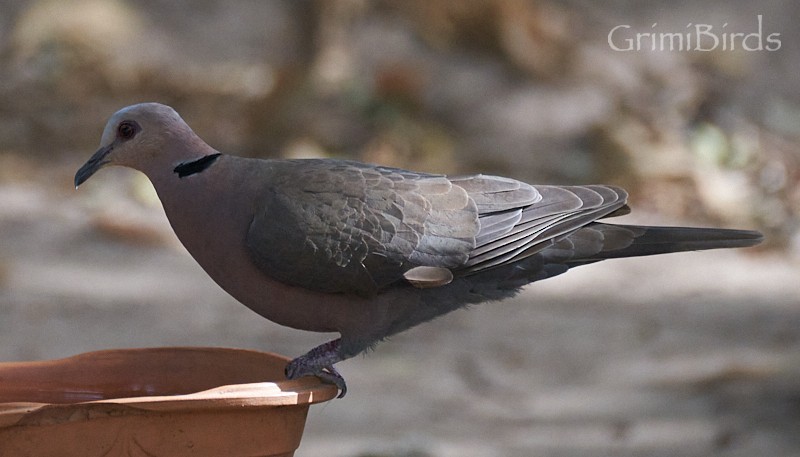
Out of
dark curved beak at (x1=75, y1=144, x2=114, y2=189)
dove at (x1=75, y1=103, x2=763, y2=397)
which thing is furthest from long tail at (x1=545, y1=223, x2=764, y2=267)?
dark curved beak at (x1=75, y1=144, x2=114, y2=189)

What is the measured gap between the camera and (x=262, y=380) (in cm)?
207

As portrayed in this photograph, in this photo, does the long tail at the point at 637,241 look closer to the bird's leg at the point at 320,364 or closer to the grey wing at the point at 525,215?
the grey wing at the point at 525,215

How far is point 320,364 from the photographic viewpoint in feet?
6.79

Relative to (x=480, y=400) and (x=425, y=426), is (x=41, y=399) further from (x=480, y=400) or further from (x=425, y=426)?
(x=480, y=400)

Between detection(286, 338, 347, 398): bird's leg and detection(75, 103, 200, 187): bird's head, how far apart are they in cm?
45

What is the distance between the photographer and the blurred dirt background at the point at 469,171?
4289mm

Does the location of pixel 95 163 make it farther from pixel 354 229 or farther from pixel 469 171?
pixel 469 171

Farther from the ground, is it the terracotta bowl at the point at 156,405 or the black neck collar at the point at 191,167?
the black neck collar at the point at 191,167

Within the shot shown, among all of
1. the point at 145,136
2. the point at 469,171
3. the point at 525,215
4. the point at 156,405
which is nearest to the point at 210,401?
the point at 156,405

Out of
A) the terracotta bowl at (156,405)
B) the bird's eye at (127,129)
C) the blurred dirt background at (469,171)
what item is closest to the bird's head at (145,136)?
the bird's eye at (127,129)

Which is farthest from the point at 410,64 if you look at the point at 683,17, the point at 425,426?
the point at 425,426

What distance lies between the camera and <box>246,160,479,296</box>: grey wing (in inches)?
81.2

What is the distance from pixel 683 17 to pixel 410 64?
7.53ft

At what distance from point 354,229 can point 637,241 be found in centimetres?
Result: 61
